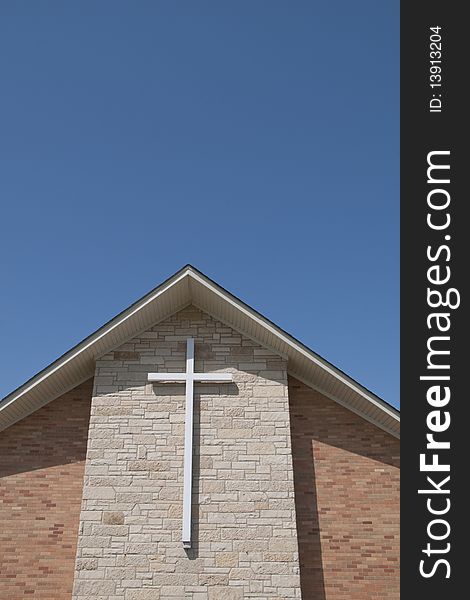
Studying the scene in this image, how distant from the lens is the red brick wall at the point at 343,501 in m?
12.8

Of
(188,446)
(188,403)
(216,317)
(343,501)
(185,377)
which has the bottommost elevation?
(343,501)

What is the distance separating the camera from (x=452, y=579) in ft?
31.8

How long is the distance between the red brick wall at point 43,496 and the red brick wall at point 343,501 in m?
3.86

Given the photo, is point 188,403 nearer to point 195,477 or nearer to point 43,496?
point 195,477

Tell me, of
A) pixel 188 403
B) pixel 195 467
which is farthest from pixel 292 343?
pixel 195 467

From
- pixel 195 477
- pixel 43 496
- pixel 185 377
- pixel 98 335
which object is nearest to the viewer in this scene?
pixel 195 477

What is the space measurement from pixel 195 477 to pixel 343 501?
264 cm

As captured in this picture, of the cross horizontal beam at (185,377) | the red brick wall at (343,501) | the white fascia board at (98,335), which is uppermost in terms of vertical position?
the white fascia board at (98,335)

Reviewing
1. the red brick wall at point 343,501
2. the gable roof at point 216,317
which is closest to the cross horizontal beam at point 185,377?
the gable roof at point 216,317

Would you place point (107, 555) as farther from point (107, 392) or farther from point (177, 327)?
point (177, 327)

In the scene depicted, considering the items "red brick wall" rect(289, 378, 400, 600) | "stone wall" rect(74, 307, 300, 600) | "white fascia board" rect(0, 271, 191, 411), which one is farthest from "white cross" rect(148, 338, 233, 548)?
"red brick wall" rect(289, 378, 400, 600)

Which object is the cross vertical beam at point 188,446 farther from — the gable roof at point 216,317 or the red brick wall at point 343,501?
the red brick wall at point 343,501

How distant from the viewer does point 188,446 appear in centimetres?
1297

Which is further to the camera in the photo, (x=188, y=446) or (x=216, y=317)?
(x=216, y=317)
